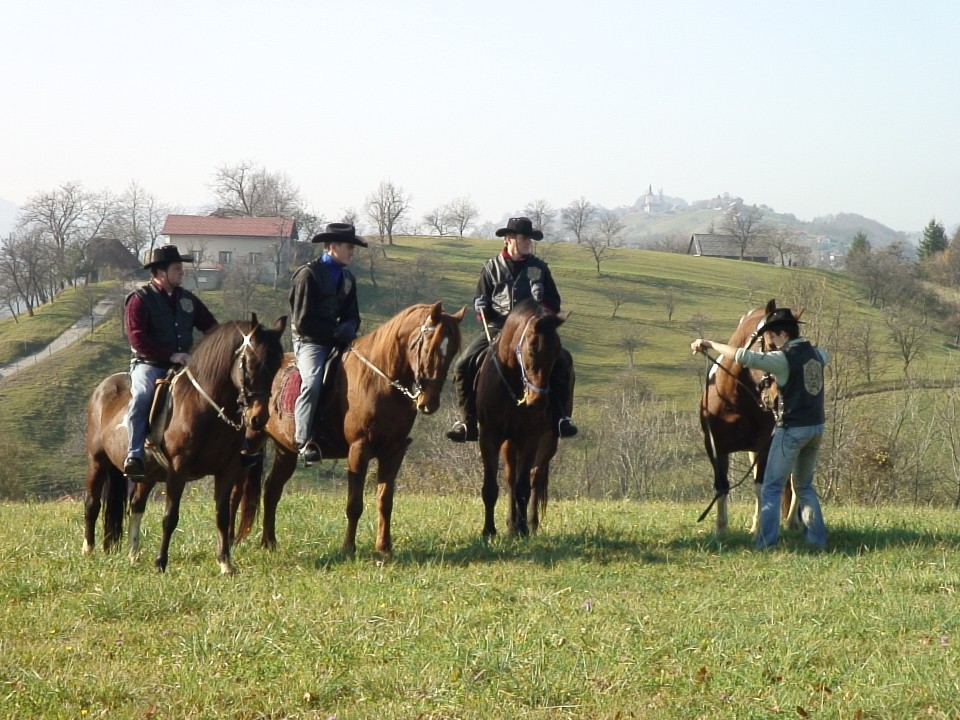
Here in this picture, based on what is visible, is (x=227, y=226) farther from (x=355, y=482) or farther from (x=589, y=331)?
(x=355, y=482)

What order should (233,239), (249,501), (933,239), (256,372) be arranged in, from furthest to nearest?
(933,239), (233,239), (249,501), (256,372)

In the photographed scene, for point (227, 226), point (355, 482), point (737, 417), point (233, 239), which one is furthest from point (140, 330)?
point (227, 226)

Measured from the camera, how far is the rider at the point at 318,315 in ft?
34.7

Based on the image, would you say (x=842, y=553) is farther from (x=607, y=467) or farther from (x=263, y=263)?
(x=263, y=263)

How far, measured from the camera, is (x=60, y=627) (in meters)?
7.54

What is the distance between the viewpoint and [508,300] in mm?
12258

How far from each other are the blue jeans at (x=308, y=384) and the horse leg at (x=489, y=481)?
80.0 inches

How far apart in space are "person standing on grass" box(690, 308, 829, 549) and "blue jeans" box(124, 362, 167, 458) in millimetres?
5634

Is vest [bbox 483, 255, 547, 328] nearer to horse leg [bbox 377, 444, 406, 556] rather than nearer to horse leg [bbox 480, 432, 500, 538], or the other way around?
horse leg [bbox 480, 432, 500, 538]

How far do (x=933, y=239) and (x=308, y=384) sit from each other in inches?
5901

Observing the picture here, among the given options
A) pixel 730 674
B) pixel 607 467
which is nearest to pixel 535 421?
pixel 730 674

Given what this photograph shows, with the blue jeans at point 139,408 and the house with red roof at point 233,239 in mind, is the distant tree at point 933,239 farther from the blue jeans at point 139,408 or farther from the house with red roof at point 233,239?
the blue jeans at point 139,408

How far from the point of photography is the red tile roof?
11475 cm

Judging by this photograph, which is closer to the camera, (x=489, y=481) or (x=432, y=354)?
(x=432, y=354)
